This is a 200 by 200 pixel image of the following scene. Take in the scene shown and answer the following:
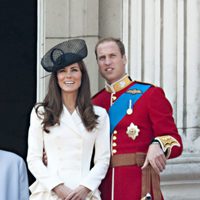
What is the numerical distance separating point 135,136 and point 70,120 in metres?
0.41

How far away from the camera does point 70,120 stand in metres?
5.05

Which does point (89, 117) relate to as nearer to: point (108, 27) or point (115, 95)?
point (115, 95)

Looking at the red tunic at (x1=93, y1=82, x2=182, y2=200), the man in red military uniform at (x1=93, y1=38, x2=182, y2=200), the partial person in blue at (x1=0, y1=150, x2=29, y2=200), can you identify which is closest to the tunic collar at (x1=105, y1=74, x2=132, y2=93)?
the man in red military uniform at (x1=93, y1=38, x2=182, y2=200)

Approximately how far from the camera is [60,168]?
5.01m

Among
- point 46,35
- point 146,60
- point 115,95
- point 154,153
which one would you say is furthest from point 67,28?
point 154,153

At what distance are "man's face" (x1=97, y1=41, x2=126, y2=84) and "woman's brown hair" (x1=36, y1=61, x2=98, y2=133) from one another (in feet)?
0.66

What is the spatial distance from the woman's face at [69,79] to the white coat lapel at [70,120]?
0.11 meters

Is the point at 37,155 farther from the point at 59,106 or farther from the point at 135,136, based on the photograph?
the point at 135,136

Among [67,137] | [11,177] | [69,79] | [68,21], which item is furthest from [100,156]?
[68,21]

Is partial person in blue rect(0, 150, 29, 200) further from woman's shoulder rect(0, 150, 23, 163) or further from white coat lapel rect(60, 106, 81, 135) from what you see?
white coat lapel rect(60, 106, 81, 135)

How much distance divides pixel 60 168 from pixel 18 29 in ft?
8.52

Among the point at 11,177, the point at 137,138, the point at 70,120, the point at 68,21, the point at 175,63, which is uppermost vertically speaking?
the point at 68,21

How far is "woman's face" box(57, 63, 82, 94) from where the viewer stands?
509cm

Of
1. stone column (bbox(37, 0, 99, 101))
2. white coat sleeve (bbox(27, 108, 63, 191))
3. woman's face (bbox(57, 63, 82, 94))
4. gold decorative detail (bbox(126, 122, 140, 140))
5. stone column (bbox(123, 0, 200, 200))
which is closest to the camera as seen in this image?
white coat sleeve (bbox(27, 108, 63, 191))
